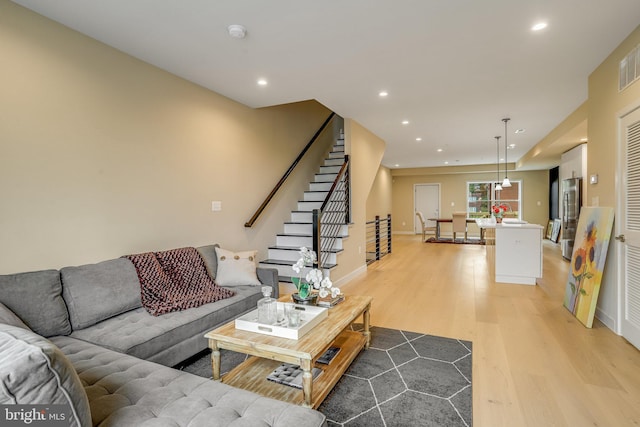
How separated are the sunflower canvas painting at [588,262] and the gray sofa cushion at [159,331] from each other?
138 inches

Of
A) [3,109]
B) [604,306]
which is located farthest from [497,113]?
[3,109]

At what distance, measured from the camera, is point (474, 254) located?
7.75 meters

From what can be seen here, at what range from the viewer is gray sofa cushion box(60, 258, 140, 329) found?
2.17 m

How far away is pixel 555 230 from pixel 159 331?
1072cm

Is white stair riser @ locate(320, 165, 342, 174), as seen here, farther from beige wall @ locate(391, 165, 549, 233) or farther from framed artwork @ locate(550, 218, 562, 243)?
framed artwork @ locate(550, 218, 562, 243)

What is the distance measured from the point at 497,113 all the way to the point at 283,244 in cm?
A: 395

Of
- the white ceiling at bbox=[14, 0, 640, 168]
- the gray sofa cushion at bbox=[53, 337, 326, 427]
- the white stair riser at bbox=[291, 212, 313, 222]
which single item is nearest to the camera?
the gray sofa cushion at bbox=[53, 337, 326, 427]

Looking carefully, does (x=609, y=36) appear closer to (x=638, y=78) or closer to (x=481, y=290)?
(x=638, y=78)

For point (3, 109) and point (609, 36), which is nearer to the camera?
point (3, 109)

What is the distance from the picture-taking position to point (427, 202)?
1260 cm

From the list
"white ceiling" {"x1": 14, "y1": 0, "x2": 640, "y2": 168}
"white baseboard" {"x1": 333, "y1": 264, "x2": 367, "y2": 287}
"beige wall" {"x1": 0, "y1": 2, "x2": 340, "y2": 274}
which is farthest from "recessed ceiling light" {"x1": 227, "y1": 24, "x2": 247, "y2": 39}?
"white baseboard" {"x1": 333, "y1": 264, "x2": 367, "y2": 287}

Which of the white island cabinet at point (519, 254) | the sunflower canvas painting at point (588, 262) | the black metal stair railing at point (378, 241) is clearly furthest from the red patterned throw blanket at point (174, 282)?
the white island cabinet at point (519, 254)

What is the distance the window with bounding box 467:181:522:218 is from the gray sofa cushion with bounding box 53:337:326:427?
11904mm

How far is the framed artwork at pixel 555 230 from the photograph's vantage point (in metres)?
9.02
